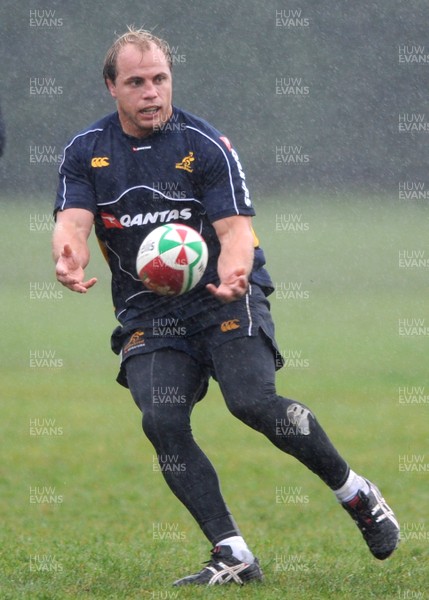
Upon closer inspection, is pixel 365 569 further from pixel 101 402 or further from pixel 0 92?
pixel 0 92

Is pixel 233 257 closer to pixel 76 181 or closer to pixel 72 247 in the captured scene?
pixel 72 247

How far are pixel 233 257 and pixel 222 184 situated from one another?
39 cm

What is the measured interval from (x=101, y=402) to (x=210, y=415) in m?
1.30

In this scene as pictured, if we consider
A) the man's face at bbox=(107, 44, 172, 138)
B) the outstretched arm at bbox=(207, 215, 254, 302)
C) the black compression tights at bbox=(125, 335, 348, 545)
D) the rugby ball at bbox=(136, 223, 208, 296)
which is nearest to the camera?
the outstretched arm at bbox=(207, 215, 254, 302)

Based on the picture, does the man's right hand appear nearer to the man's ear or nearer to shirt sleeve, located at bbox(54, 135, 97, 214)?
shirt sleeve, located at bbox(54, 135, 97, 214)

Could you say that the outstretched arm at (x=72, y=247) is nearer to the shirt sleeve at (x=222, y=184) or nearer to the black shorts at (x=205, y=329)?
the black shorts at (x=205, y=329)

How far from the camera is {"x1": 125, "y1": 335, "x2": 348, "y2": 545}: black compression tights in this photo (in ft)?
16.9

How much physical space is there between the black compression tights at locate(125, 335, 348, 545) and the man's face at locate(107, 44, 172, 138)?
1028 millimetres

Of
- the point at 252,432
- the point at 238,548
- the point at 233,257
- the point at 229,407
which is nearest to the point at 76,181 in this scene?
the point at 233,257

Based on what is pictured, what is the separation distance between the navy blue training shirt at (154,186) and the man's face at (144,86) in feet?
0.33

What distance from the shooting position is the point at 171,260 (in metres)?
5.00

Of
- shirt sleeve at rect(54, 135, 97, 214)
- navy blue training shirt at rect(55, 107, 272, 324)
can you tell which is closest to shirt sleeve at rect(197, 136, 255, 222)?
navy blue training shirt at rect(55, 107, 272, 324)

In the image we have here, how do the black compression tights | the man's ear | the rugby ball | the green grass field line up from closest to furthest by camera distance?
the rugby ball < the black compression tights < the man's ear < the green grass field

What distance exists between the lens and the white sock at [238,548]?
5.24m
